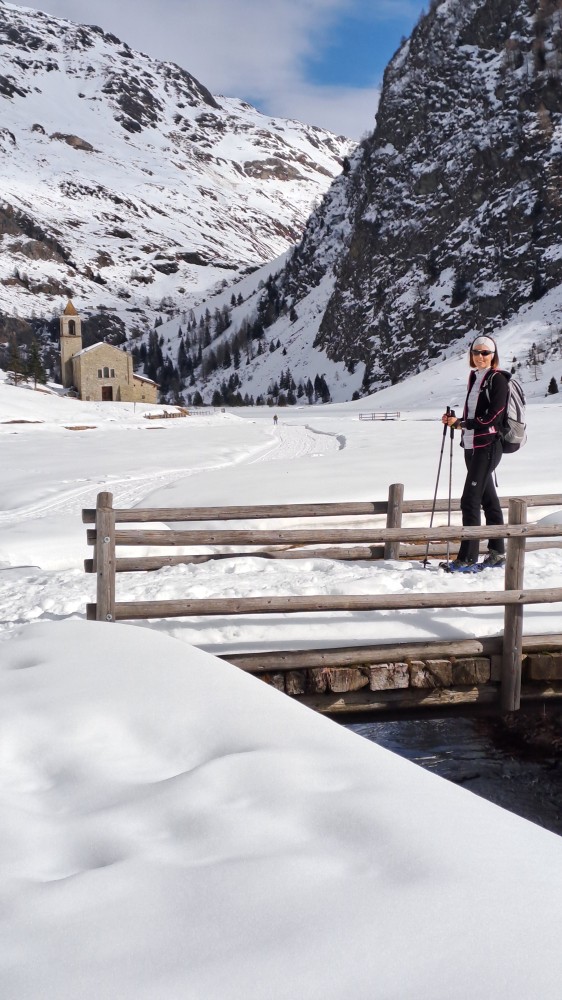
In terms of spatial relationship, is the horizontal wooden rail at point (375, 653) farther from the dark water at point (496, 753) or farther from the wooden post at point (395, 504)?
the wooden post at point (395, 504)

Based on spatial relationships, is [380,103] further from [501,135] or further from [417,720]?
[417,720]

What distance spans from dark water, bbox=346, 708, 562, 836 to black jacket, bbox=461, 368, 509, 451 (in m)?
2.60

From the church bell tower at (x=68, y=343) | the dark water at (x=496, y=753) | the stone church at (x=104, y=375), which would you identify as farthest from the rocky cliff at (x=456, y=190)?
the dark water at (x=496, y=753)

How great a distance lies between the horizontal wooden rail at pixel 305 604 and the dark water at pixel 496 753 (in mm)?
1014

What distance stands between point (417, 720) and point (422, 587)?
60.0 inches

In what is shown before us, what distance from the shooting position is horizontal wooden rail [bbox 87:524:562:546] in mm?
6156

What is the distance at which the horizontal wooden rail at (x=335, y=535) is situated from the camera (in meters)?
6.16

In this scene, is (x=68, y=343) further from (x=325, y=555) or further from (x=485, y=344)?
(x=485, y=344)

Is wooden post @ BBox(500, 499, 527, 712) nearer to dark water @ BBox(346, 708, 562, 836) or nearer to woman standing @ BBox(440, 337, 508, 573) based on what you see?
dark water @ BBox(346, 708, 562, 836)

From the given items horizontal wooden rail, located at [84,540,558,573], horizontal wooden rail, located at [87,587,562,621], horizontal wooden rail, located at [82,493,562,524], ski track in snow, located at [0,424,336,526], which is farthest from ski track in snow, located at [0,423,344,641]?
horizontal wooden rail, located at [82,493,562,524]

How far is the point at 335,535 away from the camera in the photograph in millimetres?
6684

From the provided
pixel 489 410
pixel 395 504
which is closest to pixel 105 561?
pixel 395 504

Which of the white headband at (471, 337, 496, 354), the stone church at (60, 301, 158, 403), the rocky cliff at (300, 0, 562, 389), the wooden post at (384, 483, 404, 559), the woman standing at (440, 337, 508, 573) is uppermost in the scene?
the rocky cliff at (300, 0, 562, 389)

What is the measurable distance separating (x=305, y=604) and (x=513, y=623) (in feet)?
5.13
